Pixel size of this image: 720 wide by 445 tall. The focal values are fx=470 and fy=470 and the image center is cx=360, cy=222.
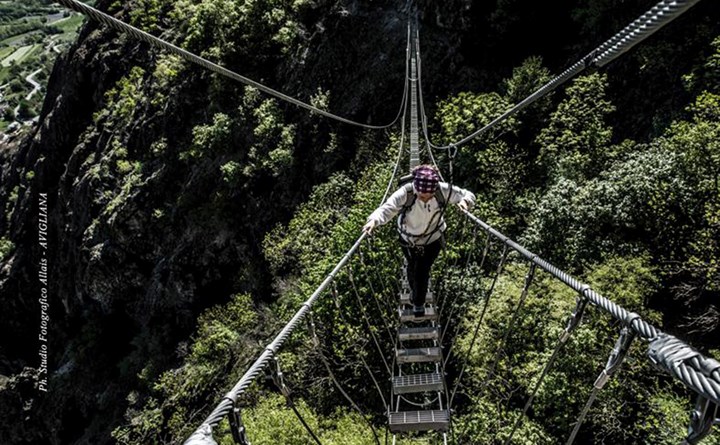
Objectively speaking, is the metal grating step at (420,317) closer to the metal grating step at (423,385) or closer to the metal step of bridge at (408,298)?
the metal step of bridge at (408,298)

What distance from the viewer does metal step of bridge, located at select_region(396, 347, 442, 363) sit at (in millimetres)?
6402

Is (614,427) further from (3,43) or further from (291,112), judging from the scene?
(3,43)

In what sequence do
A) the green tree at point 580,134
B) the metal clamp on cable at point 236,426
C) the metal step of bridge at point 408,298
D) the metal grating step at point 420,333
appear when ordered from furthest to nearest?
the green tree at point 580,134 < the metal step of bridge at point 408,298 < the metal grating step at point 420,333 < the metal clamp on cable at point 236,426

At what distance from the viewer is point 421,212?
545 centimetres

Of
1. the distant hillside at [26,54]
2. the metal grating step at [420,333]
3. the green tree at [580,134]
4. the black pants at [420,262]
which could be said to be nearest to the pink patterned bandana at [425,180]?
the black pants at [420,262]

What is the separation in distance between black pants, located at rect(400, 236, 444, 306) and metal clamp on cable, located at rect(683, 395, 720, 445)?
4208 millimetres

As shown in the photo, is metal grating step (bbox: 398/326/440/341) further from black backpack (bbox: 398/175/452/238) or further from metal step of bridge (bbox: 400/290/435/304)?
black backpack (bbox: 398/175/452/238)

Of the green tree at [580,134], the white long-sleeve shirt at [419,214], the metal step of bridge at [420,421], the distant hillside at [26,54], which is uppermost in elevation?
the distant hillside at [26,54]

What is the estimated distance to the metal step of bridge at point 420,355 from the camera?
21.0 ft

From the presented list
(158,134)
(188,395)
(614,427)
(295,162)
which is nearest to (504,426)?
(614,427)

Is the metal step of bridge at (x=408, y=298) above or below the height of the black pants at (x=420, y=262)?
below

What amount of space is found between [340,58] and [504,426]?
690 inches

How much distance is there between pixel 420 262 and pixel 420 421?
6.30 ft

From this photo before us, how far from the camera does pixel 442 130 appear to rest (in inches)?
718
